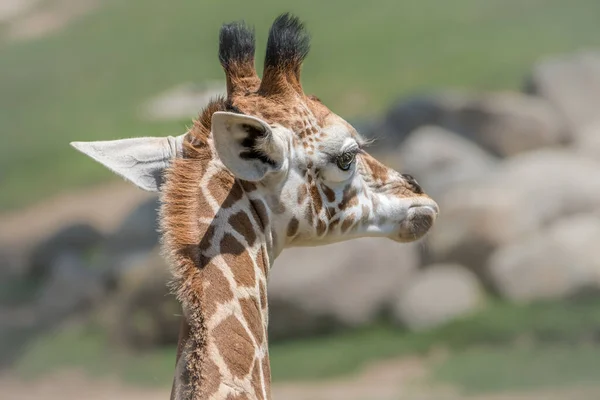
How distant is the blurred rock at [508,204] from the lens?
14.6 meters

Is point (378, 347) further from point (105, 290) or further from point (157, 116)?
point (157, 116)

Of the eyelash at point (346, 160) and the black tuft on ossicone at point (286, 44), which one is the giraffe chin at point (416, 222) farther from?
the black tuft on ossicone at point (286, 44)

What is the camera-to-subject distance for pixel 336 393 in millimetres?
12633

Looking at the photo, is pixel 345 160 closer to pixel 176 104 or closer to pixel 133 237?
pixel 133 237

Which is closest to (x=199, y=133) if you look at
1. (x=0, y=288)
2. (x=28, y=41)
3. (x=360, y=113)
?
(x=0, y=288)

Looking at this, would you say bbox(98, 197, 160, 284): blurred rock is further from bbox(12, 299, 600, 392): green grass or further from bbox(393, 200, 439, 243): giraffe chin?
bbox(393, 200, 439, 243): giraffe chin

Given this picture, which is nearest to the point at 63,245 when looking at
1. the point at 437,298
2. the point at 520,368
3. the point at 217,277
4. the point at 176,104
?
the point at 176,104

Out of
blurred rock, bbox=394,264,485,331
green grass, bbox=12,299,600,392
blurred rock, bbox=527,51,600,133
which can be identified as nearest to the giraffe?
green grass, bbox=12,299,600,392

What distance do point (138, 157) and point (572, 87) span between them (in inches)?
624

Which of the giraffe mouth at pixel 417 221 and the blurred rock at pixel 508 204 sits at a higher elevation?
the blurred rock at pixel 508 204

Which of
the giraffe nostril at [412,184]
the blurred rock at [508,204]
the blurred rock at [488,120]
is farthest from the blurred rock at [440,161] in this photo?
the giraffe nostril at [412,184]

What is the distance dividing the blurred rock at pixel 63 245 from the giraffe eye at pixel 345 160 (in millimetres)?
14929

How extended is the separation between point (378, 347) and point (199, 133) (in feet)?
31.8

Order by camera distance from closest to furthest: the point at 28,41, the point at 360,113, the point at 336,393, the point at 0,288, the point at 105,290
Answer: the point at 336,393 < the point at 105,290 < the point at 0,288 < the point at 360,113 < the point at 28,41
